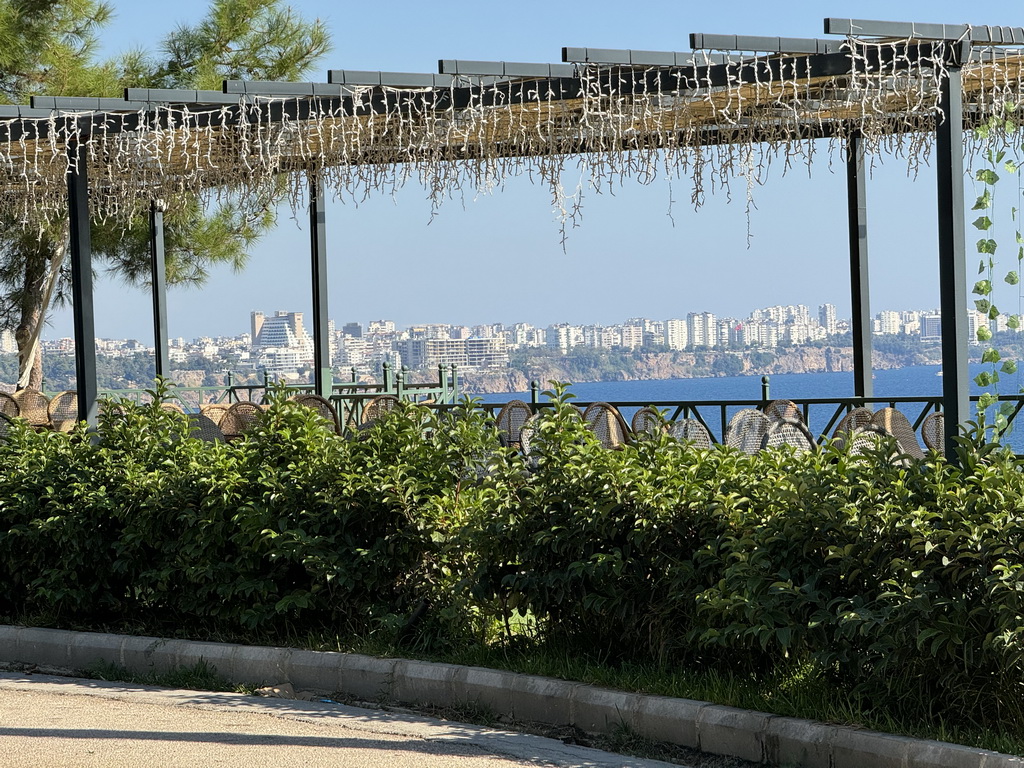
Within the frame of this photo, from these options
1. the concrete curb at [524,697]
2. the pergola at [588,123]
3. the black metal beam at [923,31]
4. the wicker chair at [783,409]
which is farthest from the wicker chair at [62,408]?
the black metal beam at [923,31]

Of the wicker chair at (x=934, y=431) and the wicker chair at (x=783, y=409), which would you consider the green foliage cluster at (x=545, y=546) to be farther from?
the wicker chair at (x=783, y=409)

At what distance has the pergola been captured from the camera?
19.7ft

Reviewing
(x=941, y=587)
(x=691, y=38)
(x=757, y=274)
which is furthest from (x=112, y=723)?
(x=757, y=274)

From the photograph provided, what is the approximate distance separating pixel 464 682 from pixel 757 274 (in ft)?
454

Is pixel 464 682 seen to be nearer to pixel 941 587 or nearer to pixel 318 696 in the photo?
pixel 318 696

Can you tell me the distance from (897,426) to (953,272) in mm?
2638

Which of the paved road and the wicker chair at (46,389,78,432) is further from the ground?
the wicker chair at (46,389,78,432)

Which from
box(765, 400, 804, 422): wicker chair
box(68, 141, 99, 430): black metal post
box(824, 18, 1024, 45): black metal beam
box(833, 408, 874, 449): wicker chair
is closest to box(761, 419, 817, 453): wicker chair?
box(833, 408, 874, 449): wicker chair

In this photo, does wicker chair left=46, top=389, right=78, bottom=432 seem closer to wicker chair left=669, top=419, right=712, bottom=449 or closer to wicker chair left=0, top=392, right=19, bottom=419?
wicker chair left=0, top=392, right=19, bottom=419

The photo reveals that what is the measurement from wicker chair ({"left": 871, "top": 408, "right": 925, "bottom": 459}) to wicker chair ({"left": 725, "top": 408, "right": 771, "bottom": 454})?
75 cm

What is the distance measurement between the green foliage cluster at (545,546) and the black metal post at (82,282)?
4.77 feet

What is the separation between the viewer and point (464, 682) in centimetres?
482

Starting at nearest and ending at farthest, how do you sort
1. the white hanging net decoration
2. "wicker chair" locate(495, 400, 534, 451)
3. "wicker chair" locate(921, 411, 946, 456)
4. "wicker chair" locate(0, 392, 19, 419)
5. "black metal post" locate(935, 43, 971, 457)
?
"black metal post" locate(935, 43, 971, 457)
the white hanging net decoration
"wicker chair" locate(921, 411, 946, 456)
"wicker chair" locate(495, 400, 534, 451)
"wicker chair" locate(0, 392, 19, 419)

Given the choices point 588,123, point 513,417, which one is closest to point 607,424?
point 513,417
